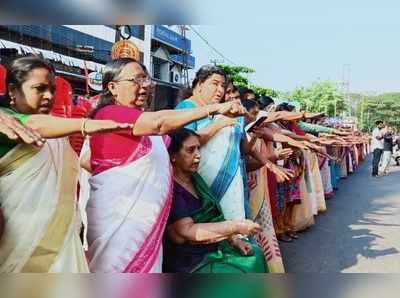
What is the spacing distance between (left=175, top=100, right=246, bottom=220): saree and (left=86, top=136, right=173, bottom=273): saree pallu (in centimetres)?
74

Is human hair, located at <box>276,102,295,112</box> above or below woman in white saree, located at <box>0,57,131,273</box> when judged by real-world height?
above

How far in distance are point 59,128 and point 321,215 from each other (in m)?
5.19

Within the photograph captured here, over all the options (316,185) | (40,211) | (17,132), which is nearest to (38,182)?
(40,211)

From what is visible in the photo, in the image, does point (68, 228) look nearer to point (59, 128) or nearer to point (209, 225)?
point (59, 128)

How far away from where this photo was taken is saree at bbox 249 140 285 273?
3.18 m

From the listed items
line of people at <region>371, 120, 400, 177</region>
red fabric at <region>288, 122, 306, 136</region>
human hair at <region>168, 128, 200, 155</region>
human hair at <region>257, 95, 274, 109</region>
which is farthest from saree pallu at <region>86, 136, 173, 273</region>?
line of people at <region>371, 120, 400, 177</region>

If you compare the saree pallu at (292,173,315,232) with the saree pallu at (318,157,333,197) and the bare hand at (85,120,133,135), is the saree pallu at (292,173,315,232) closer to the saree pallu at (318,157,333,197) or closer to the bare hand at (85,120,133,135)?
the saree pallu at (318,157,333,197)

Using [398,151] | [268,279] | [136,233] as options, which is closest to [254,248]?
[136,233]

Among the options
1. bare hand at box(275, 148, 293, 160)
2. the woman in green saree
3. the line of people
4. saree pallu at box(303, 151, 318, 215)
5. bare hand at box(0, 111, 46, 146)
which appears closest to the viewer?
bare hand at box(0, 111, 46, 146)

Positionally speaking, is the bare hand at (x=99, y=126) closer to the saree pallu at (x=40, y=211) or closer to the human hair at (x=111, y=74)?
the saree pallu at (x=40, y=211)

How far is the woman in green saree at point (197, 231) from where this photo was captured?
2.02 meters

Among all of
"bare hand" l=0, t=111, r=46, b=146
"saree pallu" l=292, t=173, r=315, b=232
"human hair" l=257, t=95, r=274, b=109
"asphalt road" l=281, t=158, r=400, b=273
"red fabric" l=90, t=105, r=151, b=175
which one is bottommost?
"asphalt road" l=281, t=158, r=400, b=273

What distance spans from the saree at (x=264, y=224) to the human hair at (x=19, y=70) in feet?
6.21

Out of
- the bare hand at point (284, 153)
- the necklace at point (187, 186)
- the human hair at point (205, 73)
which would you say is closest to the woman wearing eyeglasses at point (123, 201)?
the necklace at point (187, 186)
